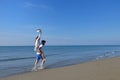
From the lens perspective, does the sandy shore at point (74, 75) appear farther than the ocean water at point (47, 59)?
Result: No

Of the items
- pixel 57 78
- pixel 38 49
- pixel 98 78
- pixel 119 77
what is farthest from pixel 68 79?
pixel 38 49

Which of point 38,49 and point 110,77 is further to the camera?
point 38,49

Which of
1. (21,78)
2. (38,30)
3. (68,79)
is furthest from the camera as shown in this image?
(38,30)

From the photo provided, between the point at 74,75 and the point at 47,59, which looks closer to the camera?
the point at 74,75

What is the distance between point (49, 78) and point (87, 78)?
5.10ft

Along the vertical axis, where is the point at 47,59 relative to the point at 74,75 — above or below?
below

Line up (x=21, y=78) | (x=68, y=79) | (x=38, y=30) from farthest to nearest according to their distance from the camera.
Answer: (x=38, y=30) → (x=21, y=78) → (x=68, y=79)

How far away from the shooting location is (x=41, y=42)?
1221cm

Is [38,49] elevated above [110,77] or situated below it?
above

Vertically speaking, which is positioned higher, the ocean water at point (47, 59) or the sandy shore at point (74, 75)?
the sandy shore at point (74, 75)

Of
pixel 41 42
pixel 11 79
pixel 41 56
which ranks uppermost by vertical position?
pixel 41 42

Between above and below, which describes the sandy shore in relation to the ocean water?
above

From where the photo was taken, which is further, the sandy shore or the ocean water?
the ocean water

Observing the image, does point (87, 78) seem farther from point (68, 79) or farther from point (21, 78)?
point (21, 78)
